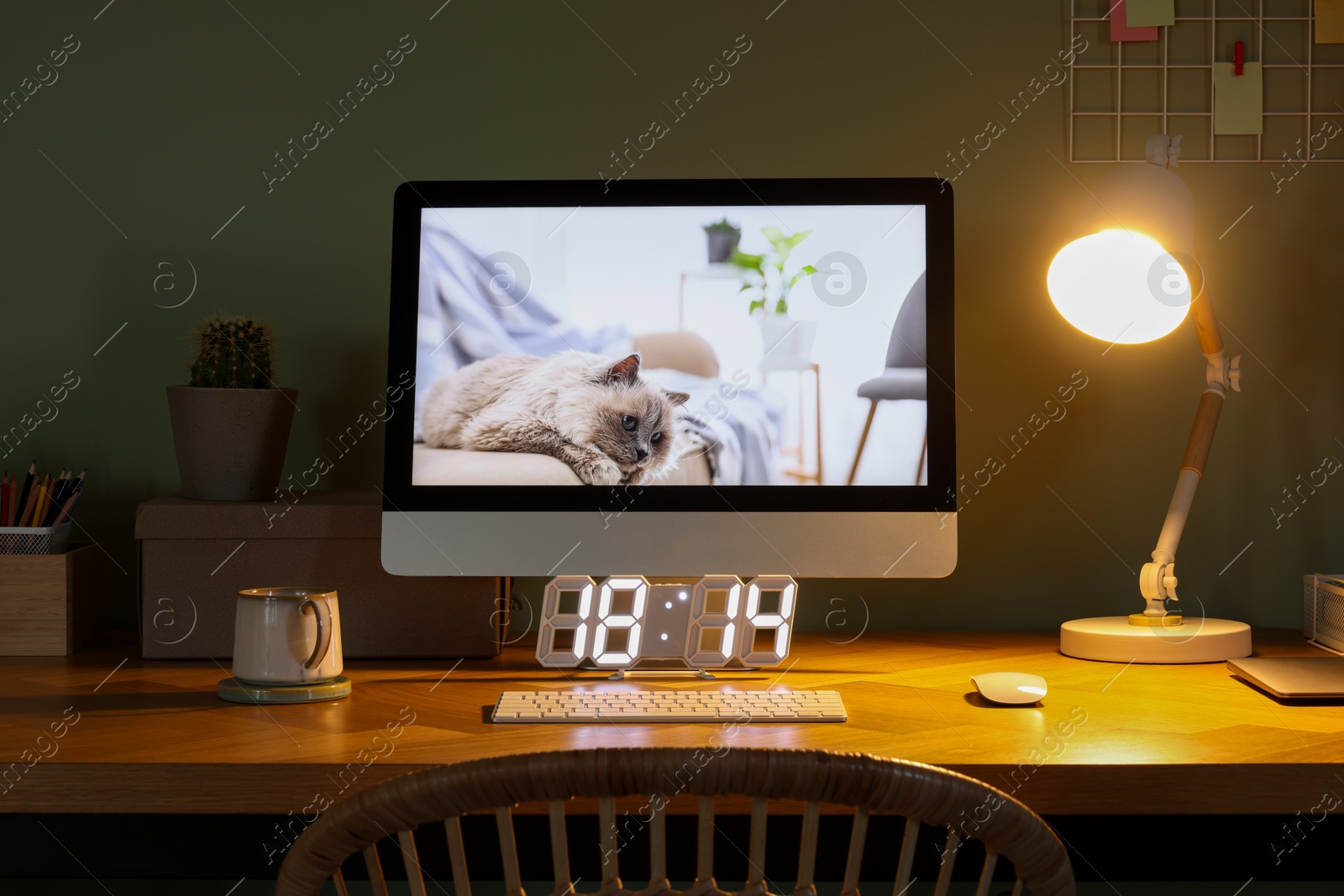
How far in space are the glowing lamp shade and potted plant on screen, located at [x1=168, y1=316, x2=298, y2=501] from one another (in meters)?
0.95

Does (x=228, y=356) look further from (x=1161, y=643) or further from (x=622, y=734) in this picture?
(x=1161, y=643)

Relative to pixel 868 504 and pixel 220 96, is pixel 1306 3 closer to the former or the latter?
pixel 868 504

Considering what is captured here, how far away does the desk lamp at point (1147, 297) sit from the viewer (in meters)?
1.18

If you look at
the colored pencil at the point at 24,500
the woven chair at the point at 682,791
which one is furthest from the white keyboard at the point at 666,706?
the colored pencil at the point at 24,500

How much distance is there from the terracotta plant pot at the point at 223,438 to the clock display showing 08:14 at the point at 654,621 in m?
0.40

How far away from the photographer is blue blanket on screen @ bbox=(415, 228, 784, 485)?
3.66 ft

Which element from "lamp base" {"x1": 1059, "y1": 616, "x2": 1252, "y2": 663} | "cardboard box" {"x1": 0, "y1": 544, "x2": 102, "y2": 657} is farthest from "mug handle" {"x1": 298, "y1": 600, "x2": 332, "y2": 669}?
"lamp base" {"x1": 1059, "y1": 616, "x2": 1252, "y2": 663}

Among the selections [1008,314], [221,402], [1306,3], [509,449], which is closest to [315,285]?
[221,402]

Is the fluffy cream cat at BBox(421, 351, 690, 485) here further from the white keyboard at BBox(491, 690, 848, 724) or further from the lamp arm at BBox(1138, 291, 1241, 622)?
the lamp arm at BBox(1138, 291, 1241, 622)

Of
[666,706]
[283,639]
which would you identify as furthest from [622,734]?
[283,639]

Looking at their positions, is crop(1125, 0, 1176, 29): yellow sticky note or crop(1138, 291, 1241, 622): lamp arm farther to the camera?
crop(1125, 0, 1176, 29): yellow sticky note

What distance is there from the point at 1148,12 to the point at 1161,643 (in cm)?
86

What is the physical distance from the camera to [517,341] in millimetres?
1126

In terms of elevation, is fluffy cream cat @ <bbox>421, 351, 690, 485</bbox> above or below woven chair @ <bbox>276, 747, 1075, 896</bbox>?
above
